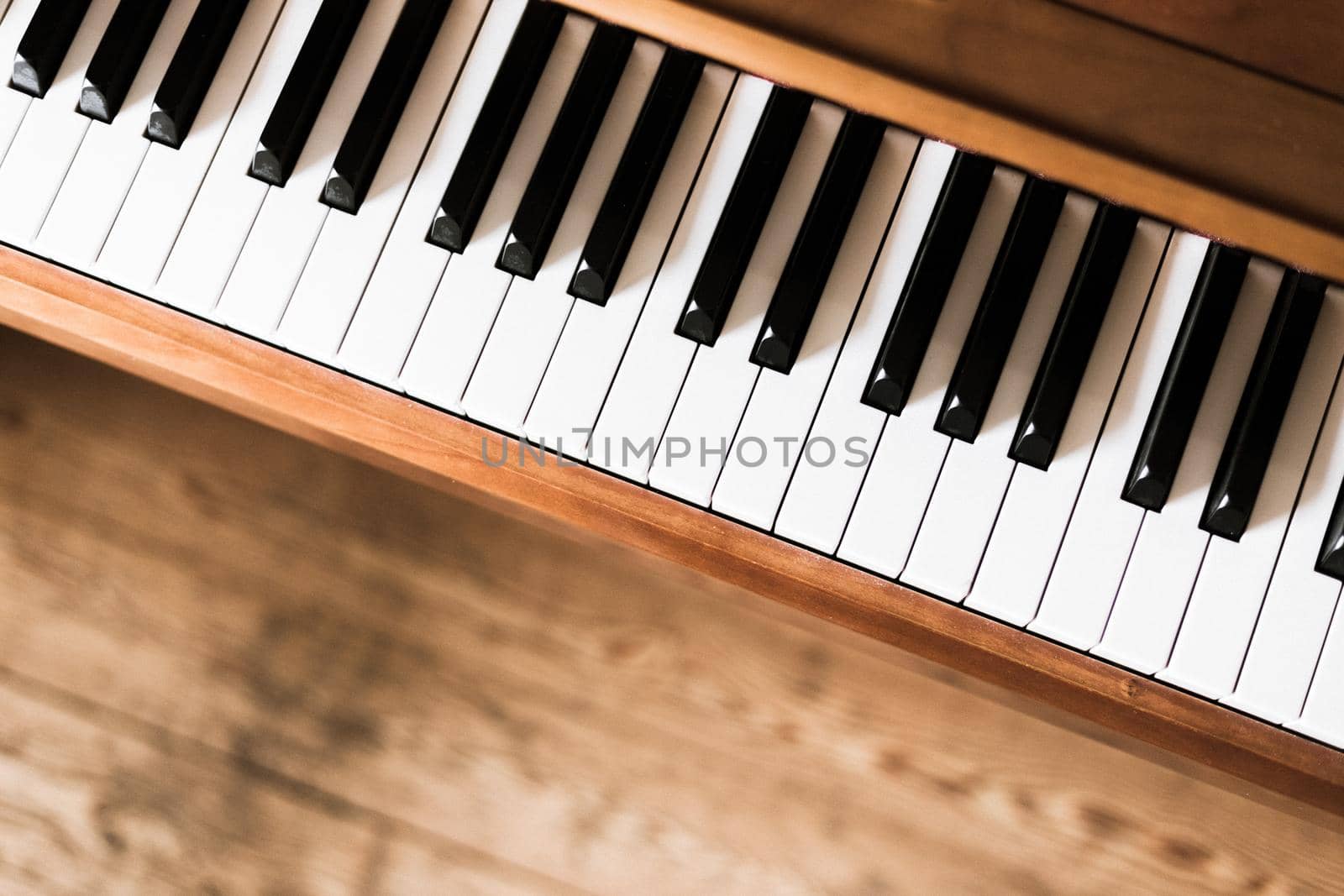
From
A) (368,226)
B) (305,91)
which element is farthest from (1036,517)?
(305,91)

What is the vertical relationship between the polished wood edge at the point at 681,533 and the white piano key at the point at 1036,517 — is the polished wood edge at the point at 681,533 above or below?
below

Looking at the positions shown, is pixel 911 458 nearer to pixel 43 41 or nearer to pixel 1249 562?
pixel 1249 562

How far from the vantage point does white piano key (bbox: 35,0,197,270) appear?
0.94 m

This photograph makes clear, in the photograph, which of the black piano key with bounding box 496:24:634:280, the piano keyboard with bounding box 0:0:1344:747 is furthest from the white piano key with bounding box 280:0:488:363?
the black piano key with bounding box 496:24:634:280

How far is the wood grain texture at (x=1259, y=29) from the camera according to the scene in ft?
2.80

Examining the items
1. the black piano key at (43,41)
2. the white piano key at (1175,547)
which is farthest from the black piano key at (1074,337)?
the black piano key at (43,41)

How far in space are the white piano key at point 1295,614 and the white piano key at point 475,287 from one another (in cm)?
74

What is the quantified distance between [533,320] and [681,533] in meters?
0.24

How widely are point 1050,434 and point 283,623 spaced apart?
0.85 m

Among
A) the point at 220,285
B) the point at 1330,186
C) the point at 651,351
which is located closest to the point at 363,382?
the point at 220,285

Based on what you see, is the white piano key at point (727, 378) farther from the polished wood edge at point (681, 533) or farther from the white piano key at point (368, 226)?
the white piano key at point (368, 226)

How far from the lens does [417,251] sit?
3.08ft

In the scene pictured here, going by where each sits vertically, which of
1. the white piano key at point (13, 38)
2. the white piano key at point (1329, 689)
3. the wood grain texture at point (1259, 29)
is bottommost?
the white piano key at point (1329, 689)

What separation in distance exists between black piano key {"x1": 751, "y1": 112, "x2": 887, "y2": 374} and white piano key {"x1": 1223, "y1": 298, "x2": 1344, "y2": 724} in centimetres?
47
